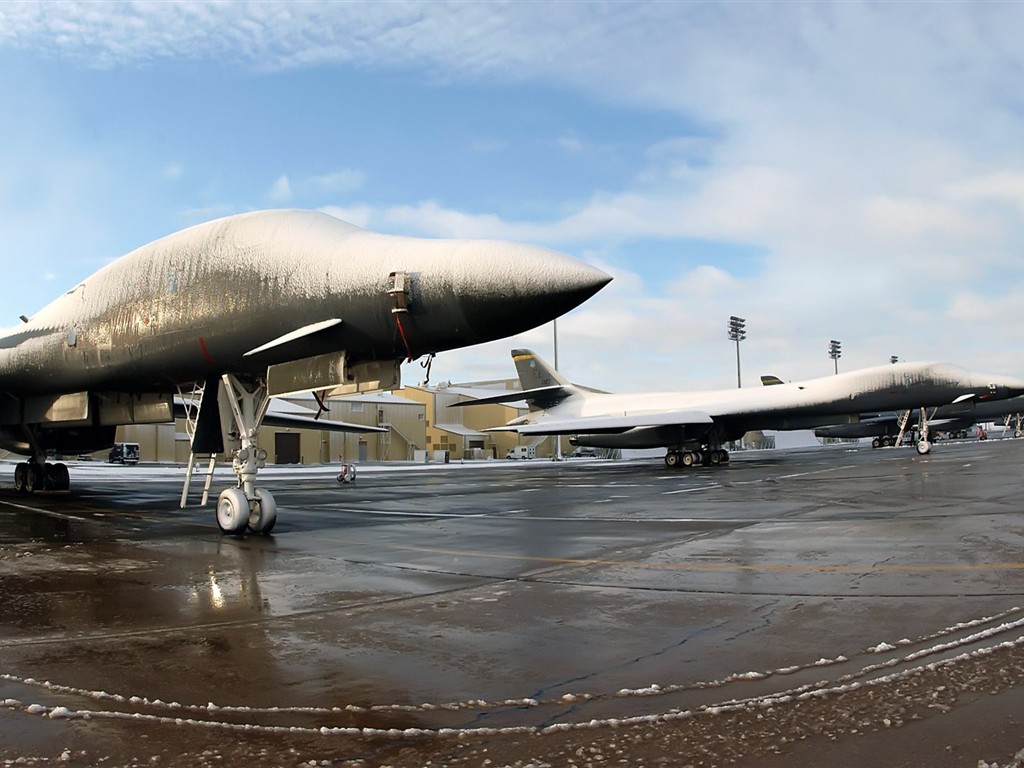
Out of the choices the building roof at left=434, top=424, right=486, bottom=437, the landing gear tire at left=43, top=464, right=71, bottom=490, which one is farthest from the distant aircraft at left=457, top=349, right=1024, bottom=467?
the building roof at left=434, top=424, right=486, bottom=437

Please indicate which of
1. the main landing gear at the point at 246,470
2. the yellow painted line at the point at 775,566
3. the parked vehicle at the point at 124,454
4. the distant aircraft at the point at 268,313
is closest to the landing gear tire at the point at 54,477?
the distant aircraft at the point at 268,313

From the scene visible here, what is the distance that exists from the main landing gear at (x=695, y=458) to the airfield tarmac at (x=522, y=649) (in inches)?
868

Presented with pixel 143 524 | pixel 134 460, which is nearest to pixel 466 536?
pixel 143 524

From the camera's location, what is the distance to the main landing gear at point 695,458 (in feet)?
102

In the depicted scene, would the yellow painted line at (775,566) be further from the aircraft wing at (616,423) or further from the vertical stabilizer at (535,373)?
the vertical stabilizer at (535,373)

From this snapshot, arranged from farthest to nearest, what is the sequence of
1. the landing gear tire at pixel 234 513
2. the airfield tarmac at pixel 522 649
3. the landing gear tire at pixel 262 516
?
the landing gear tire at pixel 262 516
the landing gear tire at pixel 234 513
the airfield tarmac at pixel 522 649

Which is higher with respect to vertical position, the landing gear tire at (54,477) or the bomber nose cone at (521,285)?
the bomber nose cone at (521,285)

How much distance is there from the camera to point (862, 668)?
11.5 feet

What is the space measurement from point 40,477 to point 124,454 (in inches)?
1321

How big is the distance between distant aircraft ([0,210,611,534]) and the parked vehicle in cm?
3960

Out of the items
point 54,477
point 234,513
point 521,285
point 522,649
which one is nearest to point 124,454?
point 54,477

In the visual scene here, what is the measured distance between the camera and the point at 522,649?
13.3 ft

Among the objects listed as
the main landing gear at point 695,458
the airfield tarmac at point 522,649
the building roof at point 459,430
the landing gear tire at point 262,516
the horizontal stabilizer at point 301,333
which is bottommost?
the main landing gear at point 695,458

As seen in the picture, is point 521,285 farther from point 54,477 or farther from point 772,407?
point 772,407
